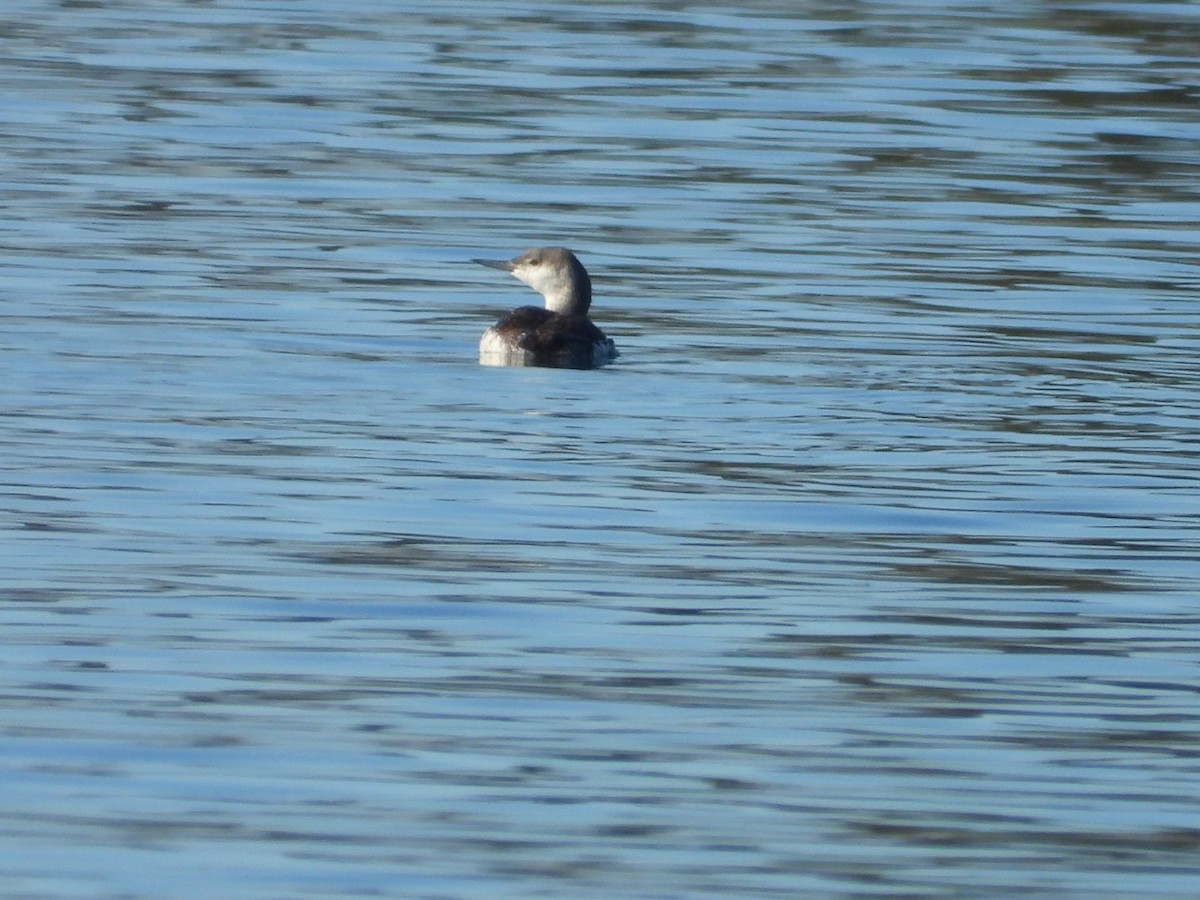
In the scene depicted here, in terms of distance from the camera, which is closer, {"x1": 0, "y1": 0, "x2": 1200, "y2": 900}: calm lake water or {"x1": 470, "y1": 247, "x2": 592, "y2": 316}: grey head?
{"x1": 0, "y1": 0, "x2": 1200, "y2": 900}: calm lake water

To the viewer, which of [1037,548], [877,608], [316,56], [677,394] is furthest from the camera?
[316,56]

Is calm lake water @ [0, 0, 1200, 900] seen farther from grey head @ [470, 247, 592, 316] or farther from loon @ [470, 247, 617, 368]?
grey head @ [470, 247, 592, 316]

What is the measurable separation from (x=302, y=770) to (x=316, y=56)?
16877 mm

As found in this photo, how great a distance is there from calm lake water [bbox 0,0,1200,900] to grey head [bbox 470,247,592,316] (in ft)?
0.86

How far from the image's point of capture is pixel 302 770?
6.65 metres

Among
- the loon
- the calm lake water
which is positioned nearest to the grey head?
the calm lake water

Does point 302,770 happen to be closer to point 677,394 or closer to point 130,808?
point 130,808

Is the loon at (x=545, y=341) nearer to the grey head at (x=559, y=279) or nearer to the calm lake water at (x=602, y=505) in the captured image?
the calm lake water at (x=602, y=505)

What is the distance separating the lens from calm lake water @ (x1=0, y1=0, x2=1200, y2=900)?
639 centimetres

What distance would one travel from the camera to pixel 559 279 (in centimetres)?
1385

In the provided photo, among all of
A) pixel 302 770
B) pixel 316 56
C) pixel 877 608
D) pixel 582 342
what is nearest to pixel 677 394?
pixel 582 342

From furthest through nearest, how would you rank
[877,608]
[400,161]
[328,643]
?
[400,161]
[877,608]
[328,643]

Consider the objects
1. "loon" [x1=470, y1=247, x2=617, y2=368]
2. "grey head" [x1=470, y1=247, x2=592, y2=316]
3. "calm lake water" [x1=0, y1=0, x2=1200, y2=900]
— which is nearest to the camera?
"calm lake water" [x1=0, y1=0, x2=1200, y2=900]

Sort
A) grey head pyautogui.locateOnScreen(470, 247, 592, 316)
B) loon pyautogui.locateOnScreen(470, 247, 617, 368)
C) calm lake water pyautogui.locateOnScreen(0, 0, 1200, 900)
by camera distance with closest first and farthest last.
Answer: calm lake water pyautogui.locateOnScreen(0, 0, 1200, 900)
loon pyautogui.locateOnScreen(470, 247, 617, 368)
grey head pyautogui.locateOnScreen(470, 247, 592, 316)
